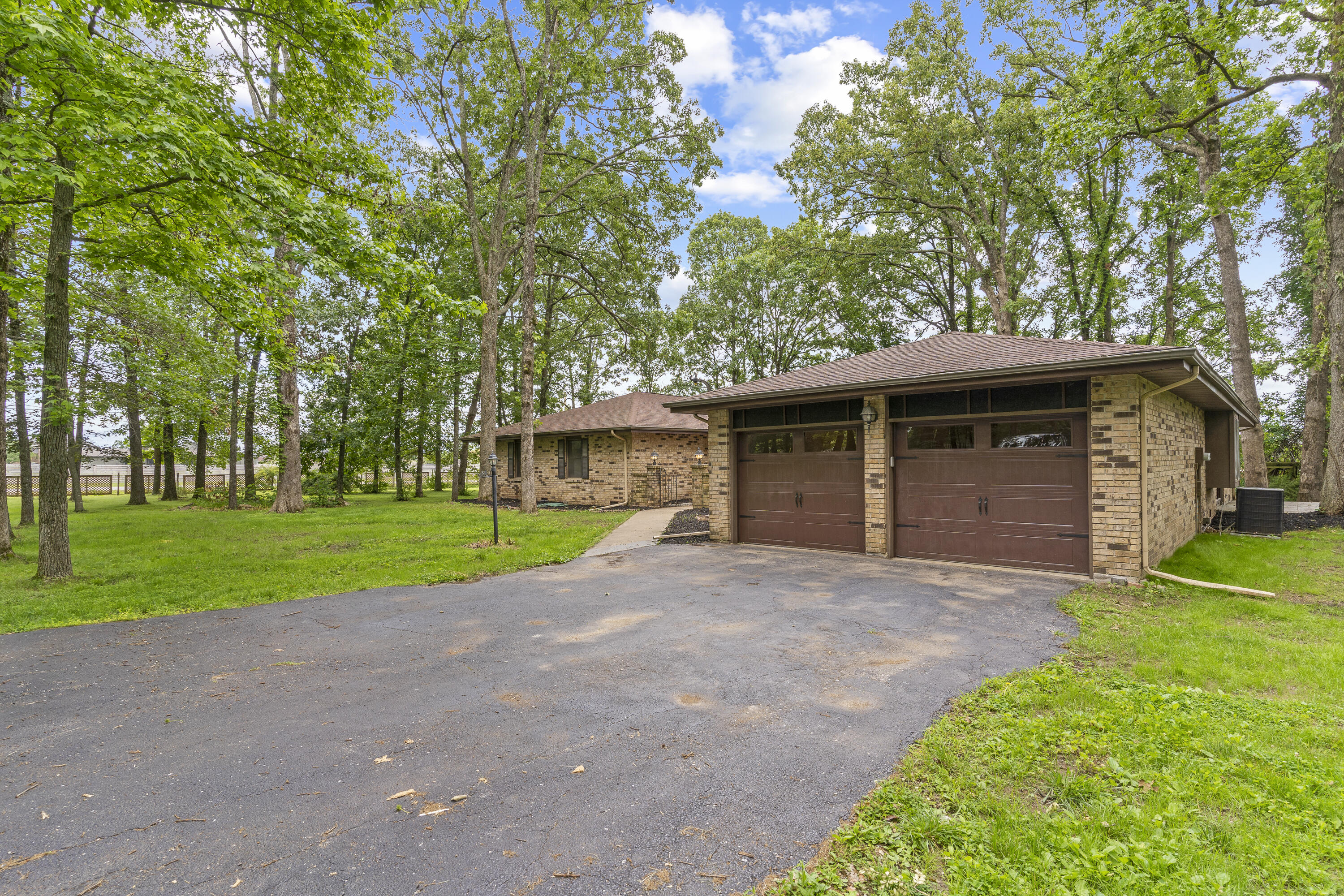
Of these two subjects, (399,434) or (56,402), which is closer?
(56,402)

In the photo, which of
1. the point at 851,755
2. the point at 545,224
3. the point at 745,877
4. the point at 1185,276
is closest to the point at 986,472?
the point at 851,755

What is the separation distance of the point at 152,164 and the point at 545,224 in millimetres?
16016

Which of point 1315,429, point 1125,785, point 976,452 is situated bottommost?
point 1125,785

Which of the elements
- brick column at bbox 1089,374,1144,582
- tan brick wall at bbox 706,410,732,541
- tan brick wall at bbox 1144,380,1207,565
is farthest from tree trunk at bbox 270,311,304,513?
tan brick wall at bbox 1144,380,1207,565

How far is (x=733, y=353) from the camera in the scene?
3034 centimetres

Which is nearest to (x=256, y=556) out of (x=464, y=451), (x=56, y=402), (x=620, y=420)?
(x=56, y=402)

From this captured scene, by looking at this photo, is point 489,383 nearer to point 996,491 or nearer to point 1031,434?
point 996,491

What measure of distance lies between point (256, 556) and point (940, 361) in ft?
36.9

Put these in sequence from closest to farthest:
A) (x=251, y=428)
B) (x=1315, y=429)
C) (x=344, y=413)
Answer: (x=1315, y=429)
(x=251, y=428)
(x=344, y=413)

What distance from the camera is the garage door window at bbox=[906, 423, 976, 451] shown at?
308 inches

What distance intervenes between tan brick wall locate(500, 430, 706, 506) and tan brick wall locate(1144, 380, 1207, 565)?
1253cm

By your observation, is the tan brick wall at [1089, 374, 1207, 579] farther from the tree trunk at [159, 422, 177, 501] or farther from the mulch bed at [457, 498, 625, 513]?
the tree trunk at [159, 422, 177, 501]

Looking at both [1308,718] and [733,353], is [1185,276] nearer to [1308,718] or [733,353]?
[733,353]

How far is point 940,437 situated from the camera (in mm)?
8094
